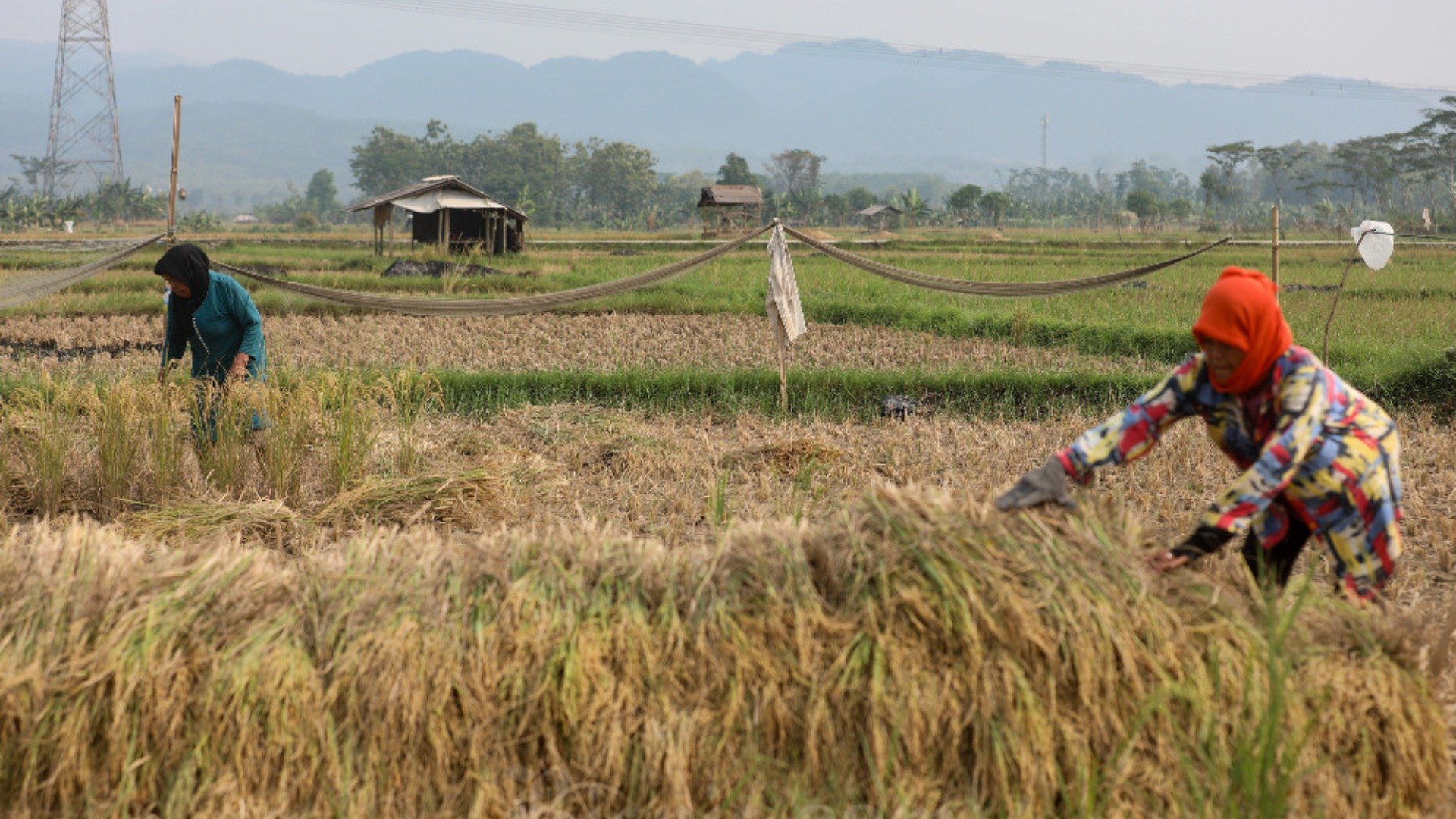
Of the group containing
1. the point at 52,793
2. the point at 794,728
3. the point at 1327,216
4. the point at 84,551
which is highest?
the point at 1327,216

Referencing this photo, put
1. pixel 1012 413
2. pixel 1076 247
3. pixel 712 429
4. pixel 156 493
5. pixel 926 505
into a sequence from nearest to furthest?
pixel 926 505
pixel 156 493
pixel 712 429
pixel 1012 413
pixel 1076 247

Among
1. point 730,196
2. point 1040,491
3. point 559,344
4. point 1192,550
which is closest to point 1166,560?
point 1192,550

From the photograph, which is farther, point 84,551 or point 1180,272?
point 1180,272

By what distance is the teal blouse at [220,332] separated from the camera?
5145 mm

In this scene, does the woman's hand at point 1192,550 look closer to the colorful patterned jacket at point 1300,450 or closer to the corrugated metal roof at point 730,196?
the colorful patterned jacket at point 1300,450

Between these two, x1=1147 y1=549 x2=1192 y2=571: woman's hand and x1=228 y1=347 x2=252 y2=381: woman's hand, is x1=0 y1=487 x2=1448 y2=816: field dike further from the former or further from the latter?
x1=228 y1=347 x2=252 y2=381: woman's hand

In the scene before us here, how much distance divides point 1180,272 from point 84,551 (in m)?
17.6

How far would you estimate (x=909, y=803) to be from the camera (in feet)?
7.90

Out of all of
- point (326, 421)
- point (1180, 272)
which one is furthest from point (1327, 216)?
point (326, 421)

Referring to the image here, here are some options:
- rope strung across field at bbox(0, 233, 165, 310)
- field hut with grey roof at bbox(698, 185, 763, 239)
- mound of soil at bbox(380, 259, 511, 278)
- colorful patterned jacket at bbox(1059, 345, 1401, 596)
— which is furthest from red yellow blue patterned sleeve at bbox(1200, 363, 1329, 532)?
field hut with grey roof at bbox(698, 185, 763, 239)

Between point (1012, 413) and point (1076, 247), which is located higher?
point (1076, 247)

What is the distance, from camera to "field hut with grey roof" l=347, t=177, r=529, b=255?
23.6m

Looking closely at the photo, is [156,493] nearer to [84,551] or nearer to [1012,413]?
[84,551]

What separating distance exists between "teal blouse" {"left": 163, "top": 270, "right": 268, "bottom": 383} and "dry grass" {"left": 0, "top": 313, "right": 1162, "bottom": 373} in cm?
258
